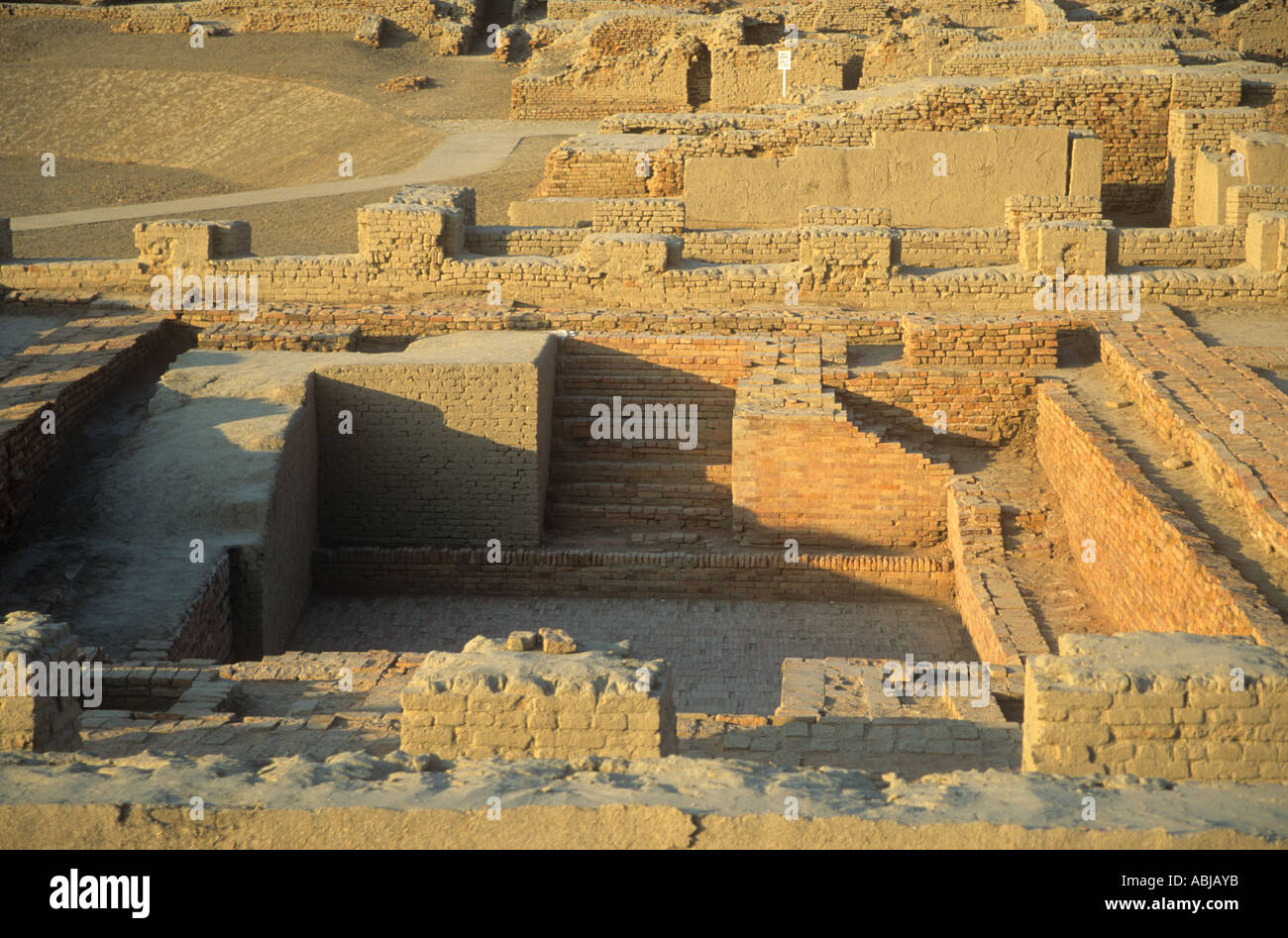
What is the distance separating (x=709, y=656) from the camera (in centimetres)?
825

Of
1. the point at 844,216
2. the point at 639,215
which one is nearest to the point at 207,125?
the point at 639,215

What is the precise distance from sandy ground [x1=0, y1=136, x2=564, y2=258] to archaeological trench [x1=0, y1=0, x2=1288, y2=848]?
219 cm

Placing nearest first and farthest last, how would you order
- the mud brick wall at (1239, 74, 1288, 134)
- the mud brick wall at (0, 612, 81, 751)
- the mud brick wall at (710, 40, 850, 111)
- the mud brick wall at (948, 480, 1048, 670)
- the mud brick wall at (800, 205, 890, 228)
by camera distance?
the mud brick wall at (0, 612, 81, 751)
the mud brick wall at (948, 480, 1048, 670)
the mud brick wall at (800, 205, 890, 228)
the mud brick wall at (1239, 74, 1288, 134)
the mud brick wall at (710, 40, 850, 111)

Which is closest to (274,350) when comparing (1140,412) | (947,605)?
(947,605)

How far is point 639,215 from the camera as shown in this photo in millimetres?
12992

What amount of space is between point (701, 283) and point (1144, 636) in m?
6.99

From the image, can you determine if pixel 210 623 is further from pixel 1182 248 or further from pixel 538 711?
pixel 1182 248

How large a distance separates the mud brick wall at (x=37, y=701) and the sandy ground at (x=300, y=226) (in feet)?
34.7

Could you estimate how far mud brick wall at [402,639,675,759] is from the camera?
486cm

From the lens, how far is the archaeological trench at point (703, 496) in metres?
4.46

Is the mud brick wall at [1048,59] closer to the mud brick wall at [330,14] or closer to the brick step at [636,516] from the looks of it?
the brick step at [636,516]

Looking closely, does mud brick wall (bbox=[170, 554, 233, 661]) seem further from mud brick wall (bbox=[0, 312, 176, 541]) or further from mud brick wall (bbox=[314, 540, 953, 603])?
mud brick wall (bbox=[314, 540, 953, 603])

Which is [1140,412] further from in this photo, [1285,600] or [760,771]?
[760,771]

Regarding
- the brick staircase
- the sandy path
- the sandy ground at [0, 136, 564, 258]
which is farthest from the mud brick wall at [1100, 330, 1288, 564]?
the sandy path
